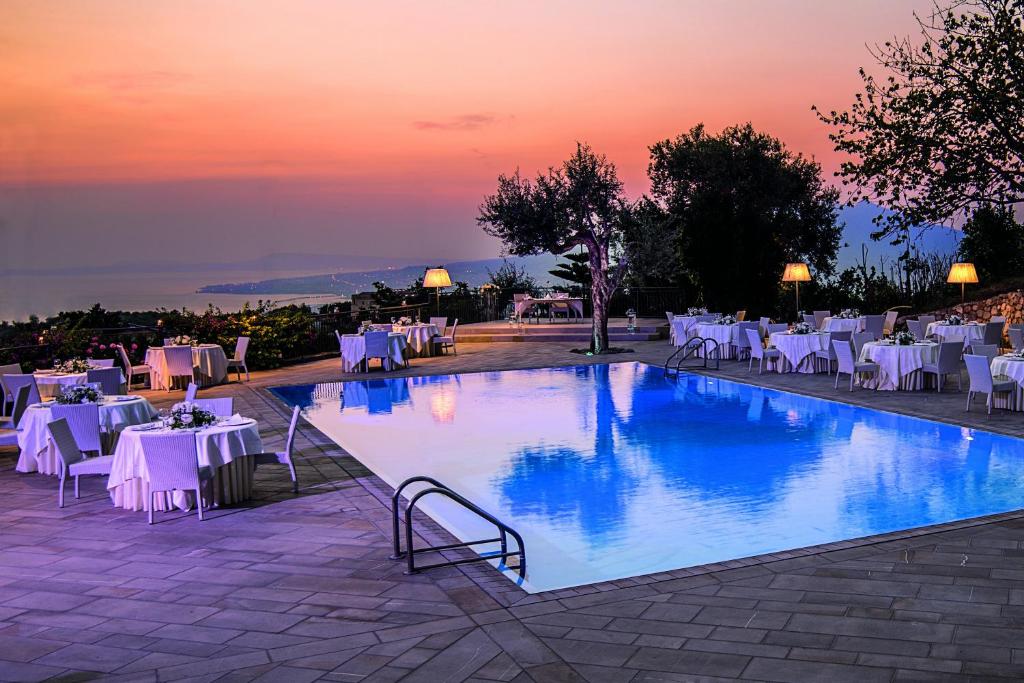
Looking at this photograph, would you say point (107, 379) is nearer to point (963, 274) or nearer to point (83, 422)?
point (83, 422)

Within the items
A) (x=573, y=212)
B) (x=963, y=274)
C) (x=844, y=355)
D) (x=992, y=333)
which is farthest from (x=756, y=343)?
(x=573, y=212)

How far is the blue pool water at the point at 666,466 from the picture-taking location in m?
7.30

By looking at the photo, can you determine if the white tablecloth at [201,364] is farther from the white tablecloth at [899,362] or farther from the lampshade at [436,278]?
the white tablecloth at [899,362]

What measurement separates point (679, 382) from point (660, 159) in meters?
14.6

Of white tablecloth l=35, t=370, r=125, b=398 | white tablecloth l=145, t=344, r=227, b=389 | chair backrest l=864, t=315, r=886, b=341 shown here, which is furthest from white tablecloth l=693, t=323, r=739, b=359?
white tablecloth l=35, t=370, r=125, b=398

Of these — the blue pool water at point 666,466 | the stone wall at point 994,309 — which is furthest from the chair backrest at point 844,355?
the stone wall at point 994,309

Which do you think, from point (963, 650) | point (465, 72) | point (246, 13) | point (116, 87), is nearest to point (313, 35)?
point (246, 13)

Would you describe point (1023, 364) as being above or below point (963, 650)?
above

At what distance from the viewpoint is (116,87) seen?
23.9 metres

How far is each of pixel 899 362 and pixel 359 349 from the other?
33.1ft

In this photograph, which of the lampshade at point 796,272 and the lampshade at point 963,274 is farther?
the lampshade at point 796,272

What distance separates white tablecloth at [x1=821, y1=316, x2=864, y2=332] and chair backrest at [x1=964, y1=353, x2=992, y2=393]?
6.68 m

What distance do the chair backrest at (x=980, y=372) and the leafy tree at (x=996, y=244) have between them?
11.5 meters

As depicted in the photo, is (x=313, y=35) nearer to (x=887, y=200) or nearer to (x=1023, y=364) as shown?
(x=887, y=200)
